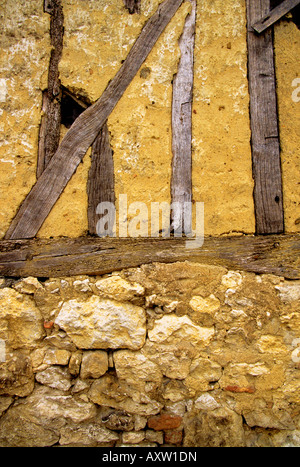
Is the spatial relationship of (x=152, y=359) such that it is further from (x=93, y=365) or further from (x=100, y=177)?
(x=100, y=177)

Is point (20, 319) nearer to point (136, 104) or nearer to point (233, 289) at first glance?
point (233, 289)

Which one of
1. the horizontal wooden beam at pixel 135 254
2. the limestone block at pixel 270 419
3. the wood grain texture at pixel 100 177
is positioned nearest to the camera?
the limestone block at pixel 270 419

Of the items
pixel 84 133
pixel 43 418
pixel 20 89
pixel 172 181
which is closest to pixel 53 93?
pixel 20 89

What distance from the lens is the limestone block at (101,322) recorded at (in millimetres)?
2125

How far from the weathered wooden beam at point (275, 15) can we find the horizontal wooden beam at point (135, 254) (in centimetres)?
154

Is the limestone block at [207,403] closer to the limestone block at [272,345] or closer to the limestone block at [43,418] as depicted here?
the limestone block at [272,345]

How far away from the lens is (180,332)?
210 cm

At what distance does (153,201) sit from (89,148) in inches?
25.0

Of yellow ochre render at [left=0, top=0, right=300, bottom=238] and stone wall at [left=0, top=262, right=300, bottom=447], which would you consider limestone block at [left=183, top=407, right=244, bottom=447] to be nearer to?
stone wall at [left=0, top=262, right=300, bottom=447]

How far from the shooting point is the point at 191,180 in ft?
7.23

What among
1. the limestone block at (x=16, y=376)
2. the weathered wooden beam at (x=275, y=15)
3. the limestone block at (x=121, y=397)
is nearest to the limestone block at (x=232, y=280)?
the limestone block at (x=121, y=397)

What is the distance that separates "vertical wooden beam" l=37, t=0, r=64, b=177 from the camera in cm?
229

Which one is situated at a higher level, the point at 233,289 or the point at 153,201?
the point at 153,201
